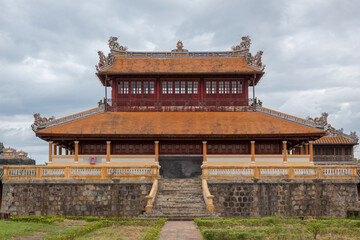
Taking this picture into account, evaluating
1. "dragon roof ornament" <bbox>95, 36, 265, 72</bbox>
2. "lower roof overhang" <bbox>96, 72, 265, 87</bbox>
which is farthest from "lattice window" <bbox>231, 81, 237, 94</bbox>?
"dragon roof ornament" <bbox>95, 36, 265, 72</bbox>

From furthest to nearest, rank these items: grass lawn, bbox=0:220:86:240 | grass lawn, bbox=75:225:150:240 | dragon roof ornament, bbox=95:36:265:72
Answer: dragon roof ornament, bbox=95:36:265:72, grass lawn, bbox=0:220:86:240, grass lawn, bbox=75:225:150:240

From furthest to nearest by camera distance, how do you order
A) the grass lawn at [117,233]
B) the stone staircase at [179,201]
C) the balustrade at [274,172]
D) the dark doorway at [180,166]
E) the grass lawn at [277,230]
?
the dark doorway at [180,166], the balustrade at [274,172], the stone staircase at [179,201], the grass lawn at [117,233], the grass lawn at [277,230]

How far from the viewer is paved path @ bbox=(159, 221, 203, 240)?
1702 cm

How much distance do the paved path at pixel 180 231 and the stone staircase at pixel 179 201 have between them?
5.15ft

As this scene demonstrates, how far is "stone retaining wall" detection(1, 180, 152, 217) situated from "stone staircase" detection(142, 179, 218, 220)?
1461 millimetres

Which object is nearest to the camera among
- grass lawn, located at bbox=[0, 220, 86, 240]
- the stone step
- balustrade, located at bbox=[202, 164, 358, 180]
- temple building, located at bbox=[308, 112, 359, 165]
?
grass lawn, located at bbox=[0, 220, 86, 240]

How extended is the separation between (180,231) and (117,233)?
9.77ft

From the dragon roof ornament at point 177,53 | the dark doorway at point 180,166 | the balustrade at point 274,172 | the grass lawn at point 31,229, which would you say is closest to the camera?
the grass lawn at point 31,229

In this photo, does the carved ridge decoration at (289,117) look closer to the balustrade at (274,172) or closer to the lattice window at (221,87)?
the lattice window at (221,87)

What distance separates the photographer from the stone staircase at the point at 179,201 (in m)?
23.8

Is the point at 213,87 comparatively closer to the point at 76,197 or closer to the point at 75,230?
the point at 76,197

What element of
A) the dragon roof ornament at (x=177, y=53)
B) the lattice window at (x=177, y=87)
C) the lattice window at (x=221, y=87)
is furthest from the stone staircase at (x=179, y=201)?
the dragon roof ornament at (x=177, y=53)

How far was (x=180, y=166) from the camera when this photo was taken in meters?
34.8

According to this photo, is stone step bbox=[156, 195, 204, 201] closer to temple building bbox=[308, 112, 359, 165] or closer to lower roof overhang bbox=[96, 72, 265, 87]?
lower roof overhang bbox=[96, 72, 265, 87]
